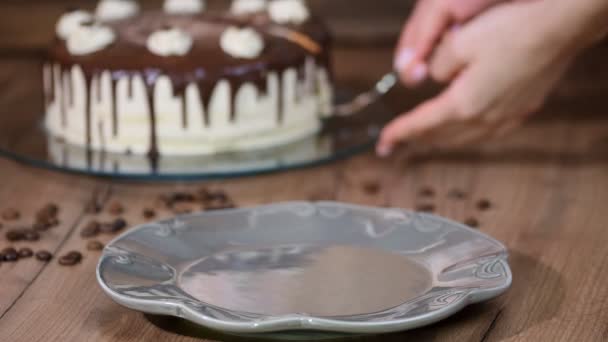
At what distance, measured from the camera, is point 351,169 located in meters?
1.63

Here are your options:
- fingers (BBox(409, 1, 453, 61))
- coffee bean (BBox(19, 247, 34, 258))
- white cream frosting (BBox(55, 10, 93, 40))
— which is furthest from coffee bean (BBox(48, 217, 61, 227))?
fingers (BBox(409, 1, 453, 61))

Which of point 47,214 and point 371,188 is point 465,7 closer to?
point 371,188

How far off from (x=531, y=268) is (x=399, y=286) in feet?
0.81

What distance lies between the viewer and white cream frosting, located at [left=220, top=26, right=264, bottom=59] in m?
1.62

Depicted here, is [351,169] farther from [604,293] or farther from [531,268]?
[604,293]

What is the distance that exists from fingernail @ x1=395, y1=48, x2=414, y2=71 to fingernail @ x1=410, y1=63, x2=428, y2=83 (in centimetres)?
2

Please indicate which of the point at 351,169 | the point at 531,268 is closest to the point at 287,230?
the point at 531,268

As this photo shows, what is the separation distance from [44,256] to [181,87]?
1.45 ft

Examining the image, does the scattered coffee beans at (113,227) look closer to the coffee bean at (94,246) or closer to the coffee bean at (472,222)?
the coffee bean at (94,246)

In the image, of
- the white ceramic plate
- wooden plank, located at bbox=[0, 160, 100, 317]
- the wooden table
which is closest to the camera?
the white ceramic plate

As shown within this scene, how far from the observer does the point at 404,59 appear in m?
1.68

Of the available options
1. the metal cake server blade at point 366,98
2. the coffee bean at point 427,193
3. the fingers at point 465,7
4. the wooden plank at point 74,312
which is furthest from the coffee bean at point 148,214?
the fingers at point 465,7

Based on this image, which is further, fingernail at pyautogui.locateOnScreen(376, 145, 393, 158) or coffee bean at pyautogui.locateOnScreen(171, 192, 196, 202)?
fingernail at pyautogui.locateOnScreen(376, 145, 393, 158)

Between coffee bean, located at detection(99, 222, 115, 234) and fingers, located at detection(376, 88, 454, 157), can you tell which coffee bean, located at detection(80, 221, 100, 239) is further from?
fingers, located at detection(376, 88, 454, 157)
